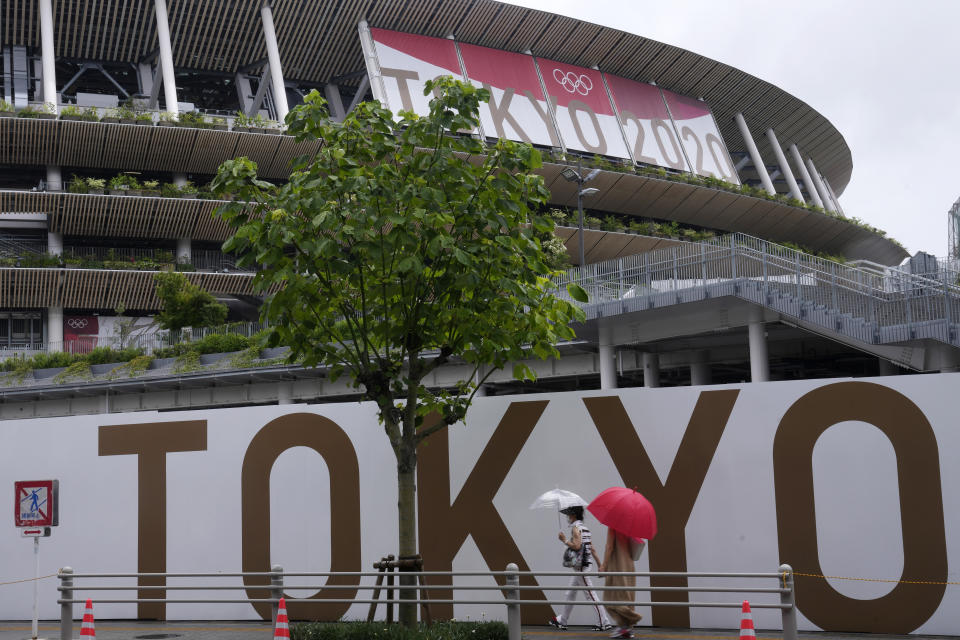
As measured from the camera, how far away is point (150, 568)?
1587 cm

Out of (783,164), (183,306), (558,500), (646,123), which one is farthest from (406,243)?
(783,164)

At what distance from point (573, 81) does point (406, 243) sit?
5706 centimetres

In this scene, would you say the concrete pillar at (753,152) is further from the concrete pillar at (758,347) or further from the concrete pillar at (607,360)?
the concrete pillar at (758,347)

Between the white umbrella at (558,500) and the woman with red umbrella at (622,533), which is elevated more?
the white umbrella at (558,500)

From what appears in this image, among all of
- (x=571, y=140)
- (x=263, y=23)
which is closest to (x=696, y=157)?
(x=571, y=140)

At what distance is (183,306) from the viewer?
46.5m

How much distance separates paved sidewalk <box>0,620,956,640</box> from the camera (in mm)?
11922

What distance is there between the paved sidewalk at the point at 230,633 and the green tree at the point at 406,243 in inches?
90.6

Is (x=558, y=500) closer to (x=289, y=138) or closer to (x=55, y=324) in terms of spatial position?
(x=289, y=138)

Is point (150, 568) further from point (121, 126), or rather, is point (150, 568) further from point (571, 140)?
point (571, 140)

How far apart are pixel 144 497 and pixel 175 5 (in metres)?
47.9

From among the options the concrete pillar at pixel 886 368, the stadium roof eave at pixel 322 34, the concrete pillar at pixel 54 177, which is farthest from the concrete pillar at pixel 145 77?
the concrete pillar at pixel 886 368

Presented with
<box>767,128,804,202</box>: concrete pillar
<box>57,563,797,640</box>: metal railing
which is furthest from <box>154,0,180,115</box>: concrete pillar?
<box>767,128,804,202</box>: concrete pillar

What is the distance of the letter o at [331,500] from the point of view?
14.8m
